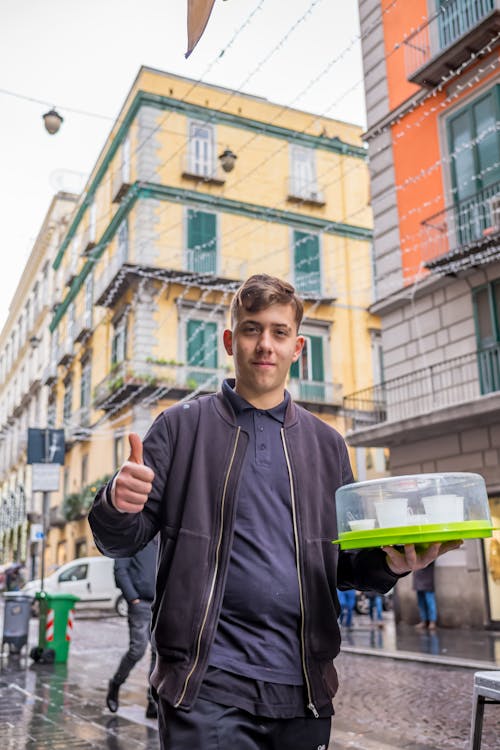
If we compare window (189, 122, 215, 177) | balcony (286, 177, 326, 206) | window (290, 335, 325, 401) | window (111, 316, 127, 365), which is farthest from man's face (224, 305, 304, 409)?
balcony (286, 177, 326, 206)

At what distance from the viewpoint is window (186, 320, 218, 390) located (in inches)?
998

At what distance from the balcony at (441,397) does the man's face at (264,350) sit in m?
11.2

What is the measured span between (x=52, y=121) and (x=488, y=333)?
854cm

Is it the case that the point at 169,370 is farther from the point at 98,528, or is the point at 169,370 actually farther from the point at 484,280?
the point at 98,528

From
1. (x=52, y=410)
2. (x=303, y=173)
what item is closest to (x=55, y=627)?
(x=303, y=173)

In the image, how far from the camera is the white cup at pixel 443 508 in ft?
7.01

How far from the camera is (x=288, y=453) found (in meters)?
2.31

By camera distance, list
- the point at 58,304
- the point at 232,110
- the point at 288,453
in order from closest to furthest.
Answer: the point at 288,453, the point at 232,110, the point at 58,304

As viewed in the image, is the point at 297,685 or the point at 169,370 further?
the point at 169,370

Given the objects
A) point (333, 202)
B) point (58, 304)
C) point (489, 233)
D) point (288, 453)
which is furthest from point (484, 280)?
point (58, 304)

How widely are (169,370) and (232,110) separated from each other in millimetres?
10417

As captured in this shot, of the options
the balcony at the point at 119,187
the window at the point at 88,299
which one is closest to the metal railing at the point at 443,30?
the balcony at the point at 119,187

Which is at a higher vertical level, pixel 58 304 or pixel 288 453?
pixel 58 304

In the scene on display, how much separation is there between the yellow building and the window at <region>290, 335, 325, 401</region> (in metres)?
0.05
